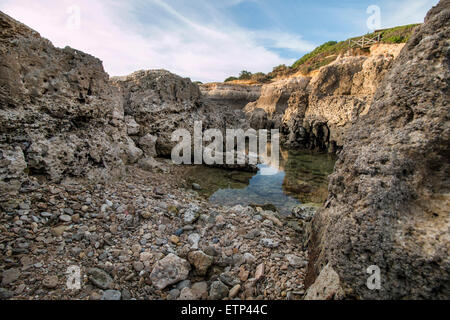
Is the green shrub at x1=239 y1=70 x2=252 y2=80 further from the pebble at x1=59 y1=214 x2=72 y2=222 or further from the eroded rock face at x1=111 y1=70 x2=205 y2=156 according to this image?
the pebble at x1=59 y1=214 x2=72 y2=222

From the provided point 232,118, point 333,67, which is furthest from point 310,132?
point 232,118

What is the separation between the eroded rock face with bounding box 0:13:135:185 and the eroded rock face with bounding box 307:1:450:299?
4.31 meters

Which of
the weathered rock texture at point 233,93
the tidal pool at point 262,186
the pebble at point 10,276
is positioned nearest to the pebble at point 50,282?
the pebble at point 10,276

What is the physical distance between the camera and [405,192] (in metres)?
1.81

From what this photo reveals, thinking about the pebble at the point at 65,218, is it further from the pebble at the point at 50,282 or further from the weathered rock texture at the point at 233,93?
the weathered rock texture at the point at 233,93

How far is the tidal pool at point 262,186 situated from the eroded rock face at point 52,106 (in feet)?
9.40

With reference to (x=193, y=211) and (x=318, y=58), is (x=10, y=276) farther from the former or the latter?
(x=318, y=58)

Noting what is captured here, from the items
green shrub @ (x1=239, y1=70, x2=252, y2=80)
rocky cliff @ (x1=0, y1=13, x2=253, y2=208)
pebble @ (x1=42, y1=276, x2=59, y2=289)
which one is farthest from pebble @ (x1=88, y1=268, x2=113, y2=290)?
green shrub @ (x1=239, y1=70, x2=252, y2=80)

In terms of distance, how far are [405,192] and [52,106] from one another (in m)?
5.39

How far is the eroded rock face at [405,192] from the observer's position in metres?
1.53

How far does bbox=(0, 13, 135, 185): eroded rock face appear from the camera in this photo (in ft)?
11.0
